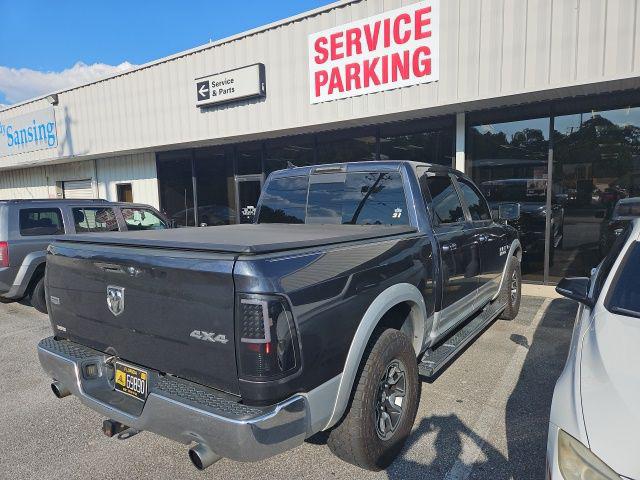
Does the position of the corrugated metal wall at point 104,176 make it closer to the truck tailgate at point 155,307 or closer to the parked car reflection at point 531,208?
the parked car reflection at point 531,208

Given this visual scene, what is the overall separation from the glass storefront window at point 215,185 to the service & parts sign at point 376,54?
166 inches

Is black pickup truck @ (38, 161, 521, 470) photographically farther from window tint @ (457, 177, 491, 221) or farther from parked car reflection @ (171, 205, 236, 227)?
parked car reflection @ (171, 205, 236, 227)

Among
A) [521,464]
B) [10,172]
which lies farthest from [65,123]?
[521,464]

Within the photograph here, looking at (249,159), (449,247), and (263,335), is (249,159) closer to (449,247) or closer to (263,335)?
(449,247)

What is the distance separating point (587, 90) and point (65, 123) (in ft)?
49.7

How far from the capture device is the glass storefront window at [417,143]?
8508 mm

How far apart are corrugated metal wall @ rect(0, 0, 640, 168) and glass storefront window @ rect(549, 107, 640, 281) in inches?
39.0

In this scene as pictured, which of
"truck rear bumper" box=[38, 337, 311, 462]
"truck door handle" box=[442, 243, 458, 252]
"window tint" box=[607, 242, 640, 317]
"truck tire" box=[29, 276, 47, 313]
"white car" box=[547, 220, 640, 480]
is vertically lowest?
"truck tire" box=[29, 276, 47, 313]

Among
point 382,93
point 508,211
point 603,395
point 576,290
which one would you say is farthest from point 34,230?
point 603,395

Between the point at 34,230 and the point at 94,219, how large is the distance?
902mm

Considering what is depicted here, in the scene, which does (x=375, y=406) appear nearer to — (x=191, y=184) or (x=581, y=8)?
(x=581, y=8)

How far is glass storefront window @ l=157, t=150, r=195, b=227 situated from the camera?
42.1ft

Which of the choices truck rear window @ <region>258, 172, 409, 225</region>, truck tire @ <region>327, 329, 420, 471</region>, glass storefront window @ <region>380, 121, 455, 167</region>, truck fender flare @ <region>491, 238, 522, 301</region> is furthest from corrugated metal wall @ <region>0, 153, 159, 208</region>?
truck tire @ <region>327, 329, 420, 471</region>

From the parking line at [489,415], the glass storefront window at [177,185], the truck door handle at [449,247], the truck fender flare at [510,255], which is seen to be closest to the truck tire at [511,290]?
the truck fender flare at [510,255]
